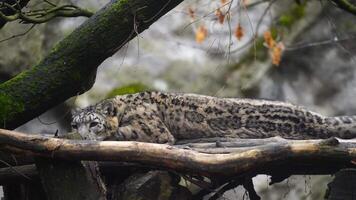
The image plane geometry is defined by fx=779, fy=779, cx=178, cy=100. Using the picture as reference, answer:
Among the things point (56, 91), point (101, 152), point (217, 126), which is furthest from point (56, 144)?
point (217, 126)

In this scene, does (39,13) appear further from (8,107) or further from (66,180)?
(66,180)

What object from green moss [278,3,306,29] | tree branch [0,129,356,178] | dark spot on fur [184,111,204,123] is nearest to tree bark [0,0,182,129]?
tree branch [0,129,356,178]

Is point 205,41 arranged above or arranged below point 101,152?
above

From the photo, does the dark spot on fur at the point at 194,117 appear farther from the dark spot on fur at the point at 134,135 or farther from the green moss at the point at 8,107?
the green moss at the point at 8,107

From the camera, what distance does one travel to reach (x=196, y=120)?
A: 7000 mm

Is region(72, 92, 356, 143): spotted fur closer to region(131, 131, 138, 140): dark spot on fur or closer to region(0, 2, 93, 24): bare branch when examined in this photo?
region(131, 131, 138, 140): dark spot on fur

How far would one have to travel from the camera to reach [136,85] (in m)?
11.1

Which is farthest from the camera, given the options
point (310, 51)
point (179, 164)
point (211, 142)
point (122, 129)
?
point (310, 51)

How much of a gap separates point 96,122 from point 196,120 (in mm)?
912

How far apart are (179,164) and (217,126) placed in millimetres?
1892

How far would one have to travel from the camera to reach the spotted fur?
6715mm

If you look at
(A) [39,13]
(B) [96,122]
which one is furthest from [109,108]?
(A) [39,13]

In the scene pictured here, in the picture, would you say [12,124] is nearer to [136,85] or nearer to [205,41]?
[136,85]

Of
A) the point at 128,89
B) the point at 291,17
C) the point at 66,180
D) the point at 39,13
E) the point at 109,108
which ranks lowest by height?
the point at 66,180
